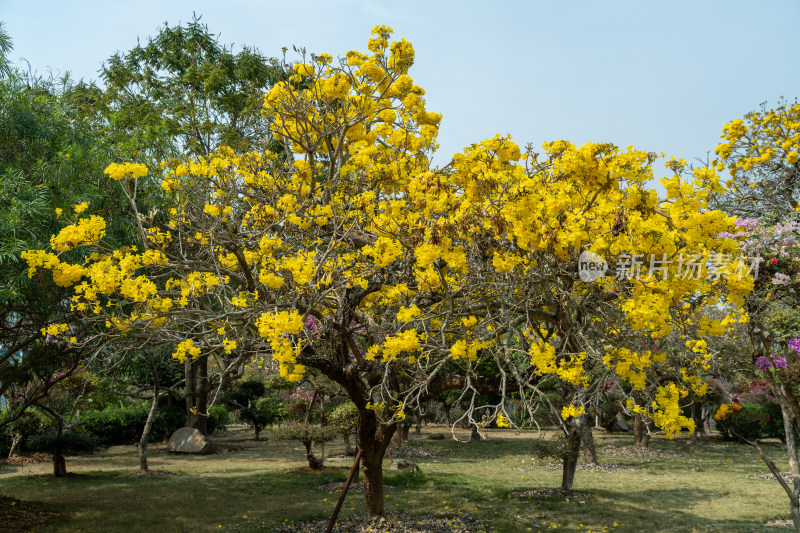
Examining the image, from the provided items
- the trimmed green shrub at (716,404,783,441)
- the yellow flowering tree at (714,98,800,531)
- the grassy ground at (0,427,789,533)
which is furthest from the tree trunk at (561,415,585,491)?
the trimmed green shrub at (716,404,783,441)

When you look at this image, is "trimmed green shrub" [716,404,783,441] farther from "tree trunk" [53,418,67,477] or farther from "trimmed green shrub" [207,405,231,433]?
"tree trunk" [53,418,67,477]

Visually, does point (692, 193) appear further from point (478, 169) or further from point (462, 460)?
point (462, 460)

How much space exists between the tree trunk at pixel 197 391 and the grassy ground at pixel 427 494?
1.65 meters

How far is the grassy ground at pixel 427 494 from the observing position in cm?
753

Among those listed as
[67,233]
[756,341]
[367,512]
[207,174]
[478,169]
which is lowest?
[367,512]

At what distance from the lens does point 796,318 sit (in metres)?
9.27

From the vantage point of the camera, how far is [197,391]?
15352 mm

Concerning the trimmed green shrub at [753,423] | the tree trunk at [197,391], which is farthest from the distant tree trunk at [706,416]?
the tree trunk at [197,391]

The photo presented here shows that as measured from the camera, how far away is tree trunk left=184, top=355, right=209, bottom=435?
15320 millimetres

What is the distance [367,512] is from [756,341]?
21.8 feet

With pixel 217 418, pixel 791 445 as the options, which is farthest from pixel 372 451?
pixel 217 418

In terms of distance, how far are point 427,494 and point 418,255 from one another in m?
6.53

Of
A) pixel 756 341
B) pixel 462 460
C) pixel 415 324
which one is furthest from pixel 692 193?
pixel 462 460

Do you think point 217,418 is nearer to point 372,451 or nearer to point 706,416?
point 372,451
